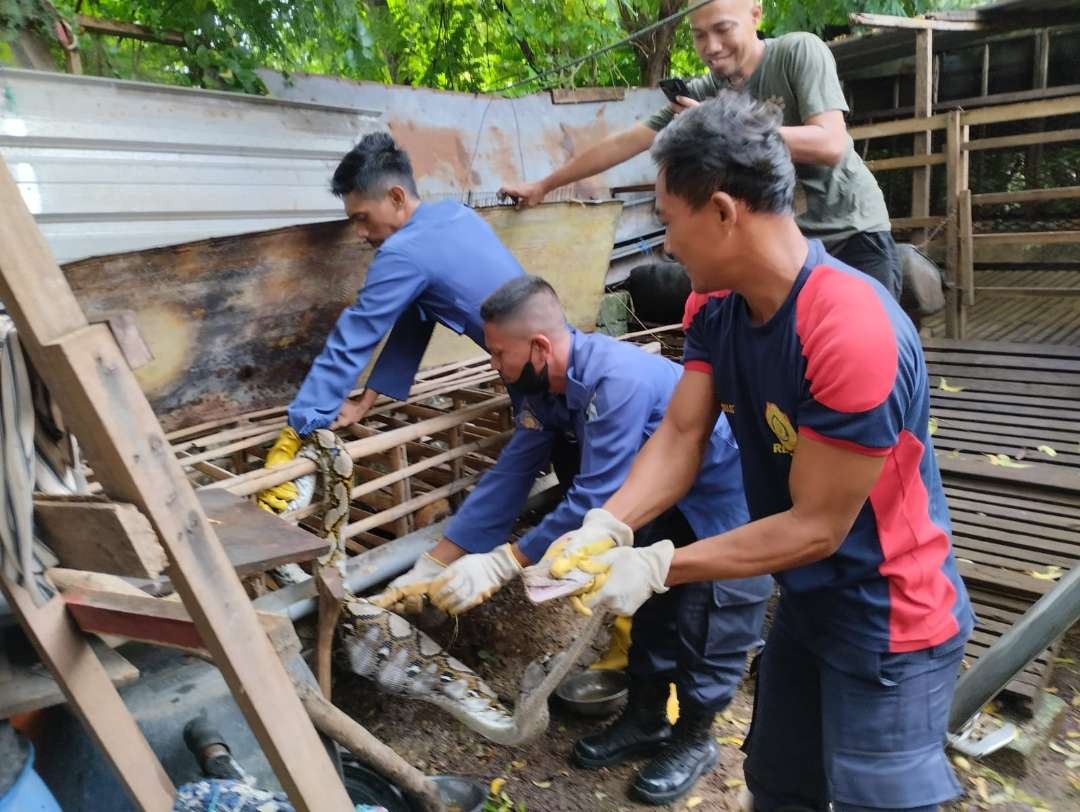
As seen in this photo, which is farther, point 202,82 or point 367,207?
point 202,82

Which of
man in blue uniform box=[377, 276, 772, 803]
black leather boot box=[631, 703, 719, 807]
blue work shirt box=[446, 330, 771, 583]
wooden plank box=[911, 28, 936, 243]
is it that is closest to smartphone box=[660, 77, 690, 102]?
man in blue uniform box=[377, 276, 772, 803]

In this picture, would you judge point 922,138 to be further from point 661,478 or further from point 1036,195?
point 661,478

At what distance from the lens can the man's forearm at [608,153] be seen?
385 centimetres

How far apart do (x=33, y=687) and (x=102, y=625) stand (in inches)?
15.2

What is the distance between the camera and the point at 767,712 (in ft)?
6.66

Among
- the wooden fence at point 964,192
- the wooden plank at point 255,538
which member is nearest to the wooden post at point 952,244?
the wooden fence at point 964,192

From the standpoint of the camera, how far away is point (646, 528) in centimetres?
294

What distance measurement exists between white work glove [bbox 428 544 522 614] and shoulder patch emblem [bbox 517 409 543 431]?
0.76 m

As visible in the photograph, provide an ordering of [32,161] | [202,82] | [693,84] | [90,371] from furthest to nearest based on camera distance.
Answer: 1. [202,82]
2. [32,161]
3. [693,84]
4. [90,371]

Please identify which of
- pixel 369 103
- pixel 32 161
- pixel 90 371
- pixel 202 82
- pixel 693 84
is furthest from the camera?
pixel 369 103

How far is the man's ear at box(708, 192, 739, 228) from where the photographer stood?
1.52 metres

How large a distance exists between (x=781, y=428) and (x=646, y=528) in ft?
4.37

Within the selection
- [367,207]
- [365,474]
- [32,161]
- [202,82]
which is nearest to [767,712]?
[365,474]

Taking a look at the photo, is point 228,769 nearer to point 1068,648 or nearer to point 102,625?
point 102,625
